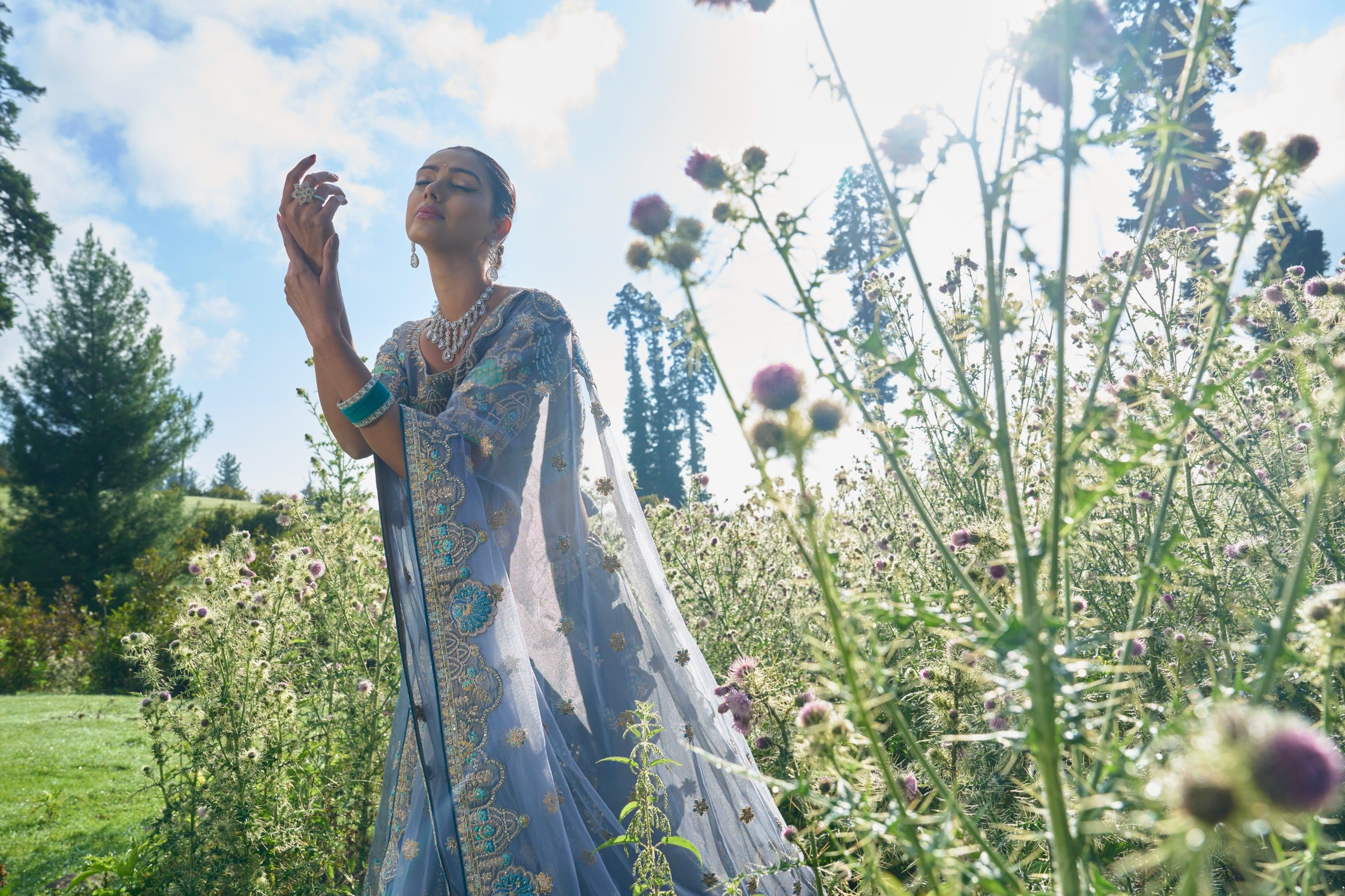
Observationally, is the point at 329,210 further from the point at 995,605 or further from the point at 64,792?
the point at 64,792

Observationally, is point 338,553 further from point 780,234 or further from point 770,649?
point 780,234

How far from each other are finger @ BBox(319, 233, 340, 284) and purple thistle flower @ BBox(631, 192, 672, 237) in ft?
4.00

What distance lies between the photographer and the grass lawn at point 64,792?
365 cm

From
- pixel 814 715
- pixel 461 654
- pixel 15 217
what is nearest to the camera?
pixel 814 715

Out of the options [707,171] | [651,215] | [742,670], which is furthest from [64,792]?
[707,171]

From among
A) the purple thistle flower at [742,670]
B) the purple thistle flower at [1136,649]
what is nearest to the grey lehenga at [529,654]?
the purple thistle flower at [742,670]

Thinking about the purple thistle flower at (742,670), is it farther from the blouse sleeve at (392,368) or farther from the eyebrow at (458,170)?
the eyebrow at (458,170)

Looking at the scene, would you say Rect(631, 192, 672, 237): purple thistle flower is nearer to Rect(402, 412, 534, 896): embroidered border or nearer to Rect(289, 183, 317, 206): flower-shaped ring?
Rect(402, 412, 534, 896): embroidered border

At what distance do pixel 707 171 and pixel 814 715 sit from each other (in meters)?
0.74

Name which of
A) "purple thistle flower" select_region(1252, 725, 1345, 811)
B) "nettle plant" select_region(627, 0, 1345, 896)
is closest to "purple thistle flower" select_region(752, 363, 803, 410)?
"nettle plant" select_region(627, 0, 1345, 896)

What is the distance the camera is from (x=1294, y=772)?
1.36ft

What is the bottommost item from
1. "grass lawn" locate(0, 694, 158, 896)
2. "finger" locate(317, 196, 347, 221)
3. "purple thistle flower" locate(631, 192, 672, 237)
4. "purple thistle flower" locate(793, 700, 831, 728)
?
"grass lawn" locate(0, 694, 158, 896)

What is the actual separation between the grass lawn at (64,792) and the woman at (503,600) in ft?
5.85

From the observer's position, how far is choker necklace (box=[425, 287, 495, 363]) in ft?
8.20
